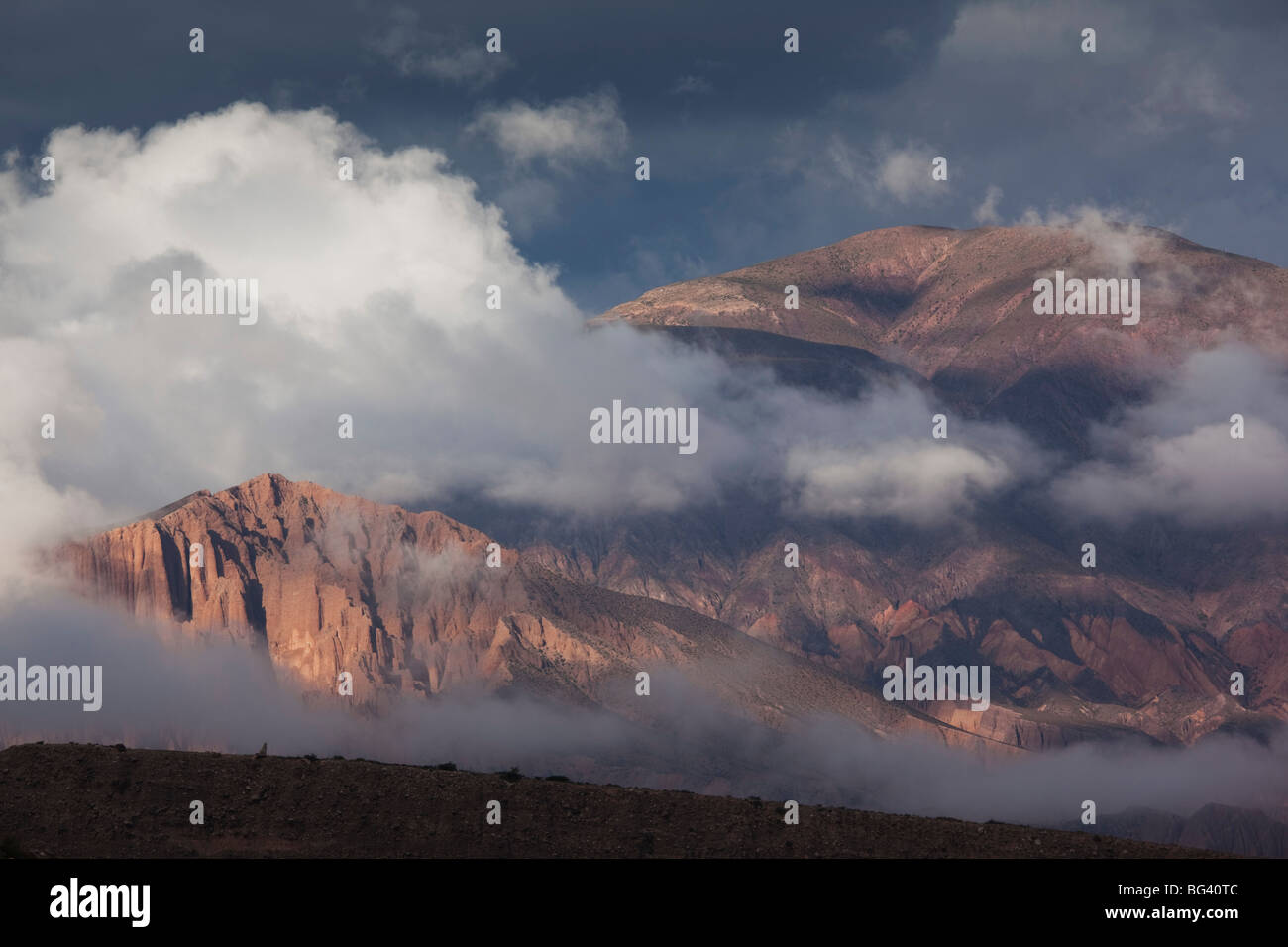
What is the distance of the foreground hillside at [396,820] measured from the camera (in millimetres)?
84250

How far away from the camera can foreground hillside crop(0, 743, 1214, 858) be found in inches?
3317

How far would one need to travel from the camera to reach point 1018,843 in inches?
3305

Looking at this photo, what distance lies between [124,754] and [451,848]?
19412 millimetres

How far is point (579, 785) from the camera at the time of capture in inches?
3652

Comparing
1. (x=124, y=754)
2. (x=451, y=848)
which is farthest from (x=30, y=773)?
(x=451, y=848)

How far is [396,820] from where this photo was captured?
8831cm
